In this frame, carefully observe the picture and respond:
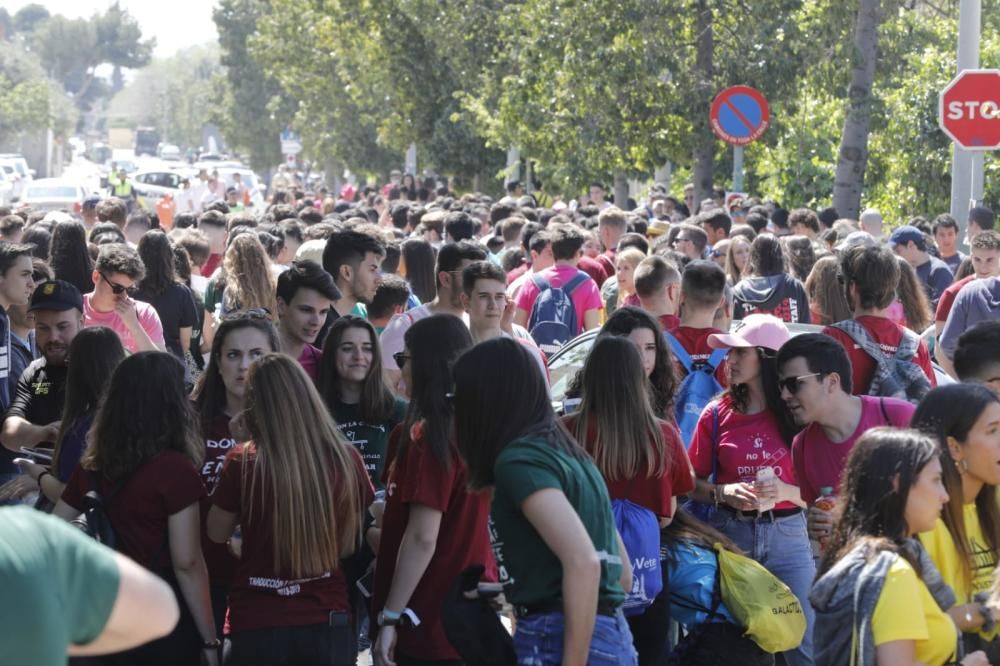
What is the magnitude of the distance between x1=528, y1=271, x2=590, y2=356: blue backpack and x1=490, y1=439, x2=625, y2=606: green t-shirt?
6.00 m

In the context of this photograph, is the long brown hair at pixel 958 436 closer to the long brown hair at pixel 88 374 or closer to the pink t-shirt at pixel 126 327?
the long brown hair at pixel 88 374

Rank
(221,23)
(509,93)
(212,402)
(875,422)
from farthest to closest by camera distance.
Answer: (221,23)
(509,93)
(212,402)
(875,422)

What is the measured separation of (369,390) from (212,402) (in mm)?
634

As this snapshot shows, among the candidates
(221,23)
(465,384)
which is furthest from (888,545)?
(221,23)

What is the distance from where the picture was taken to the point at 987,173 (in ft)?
70.3

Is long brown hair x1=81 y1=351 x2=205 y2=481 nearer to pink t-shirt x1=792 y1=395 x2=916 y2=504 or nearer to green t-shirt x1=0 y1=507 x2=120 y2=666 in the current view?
pink t-shirt x1=792 y1=395 x2=916 y2=504

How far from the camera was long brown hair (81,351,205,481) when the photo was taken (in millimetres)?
5289

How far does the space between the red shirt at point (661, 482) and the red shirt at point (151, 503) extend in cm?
132

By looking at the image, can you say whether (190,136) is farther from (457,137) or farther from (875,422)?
(875,422)

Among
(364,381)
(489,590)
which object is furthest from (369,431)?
(489,590)

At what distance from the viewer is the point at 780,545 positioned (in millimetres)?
6379

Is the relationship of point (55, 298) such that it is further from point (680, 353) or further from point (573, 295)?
point (573, 295)

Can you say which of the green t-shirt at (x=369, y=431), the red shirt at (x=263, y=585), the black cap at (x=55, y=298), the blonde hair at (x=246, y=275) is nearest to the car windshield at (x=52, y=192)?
the blonde hair at (x=246, y=275)

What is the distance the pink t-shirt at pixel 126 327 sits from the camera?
8.96 metres
